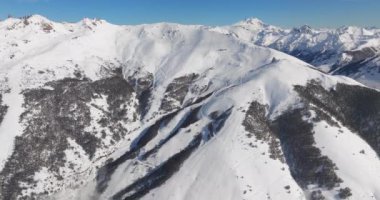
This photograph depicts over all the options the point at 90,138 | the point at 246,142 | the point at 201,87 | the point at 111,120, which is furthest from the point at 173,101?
the point at 246,142

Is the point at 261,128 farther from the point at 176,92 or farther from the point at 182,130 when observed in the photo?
the point at 176,92

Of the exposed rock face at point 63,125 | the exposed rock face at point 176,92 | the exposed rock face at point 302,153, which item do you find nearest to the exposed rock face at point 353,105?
the exposed rock face at point 302,153

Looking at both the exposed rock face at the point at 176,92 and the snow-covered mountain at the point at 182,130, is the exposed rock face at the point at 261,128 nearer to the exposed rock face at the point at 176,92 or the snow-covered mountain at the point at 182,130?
the snow-covered mountain at the point at 182,130

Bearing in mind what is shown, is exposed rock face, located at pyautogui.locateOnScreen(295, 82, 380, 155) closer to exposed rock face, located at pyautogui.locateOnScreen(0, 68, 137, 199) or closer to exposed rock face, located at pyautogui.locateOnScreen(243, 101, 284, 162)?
exposed rock face, located at pyautogui.locateOnScreen(243, 101, 284, 162)

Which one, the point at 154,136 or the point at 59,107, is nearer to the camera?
the point at 154,136

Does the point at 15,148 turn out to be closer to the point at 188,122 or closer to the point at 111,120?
the point at 111,120

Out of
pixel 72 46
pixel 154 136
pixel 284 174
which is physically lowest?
pixel 284 174

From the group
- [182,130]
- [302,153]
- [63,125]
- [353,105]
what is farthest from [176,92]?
[302,153]

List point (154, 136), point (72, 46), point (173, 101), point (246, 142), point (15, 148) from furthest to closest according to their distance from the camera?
point (72, 46), point (173, 101), point (154, 136), point (15, 148), point (246, 142)
